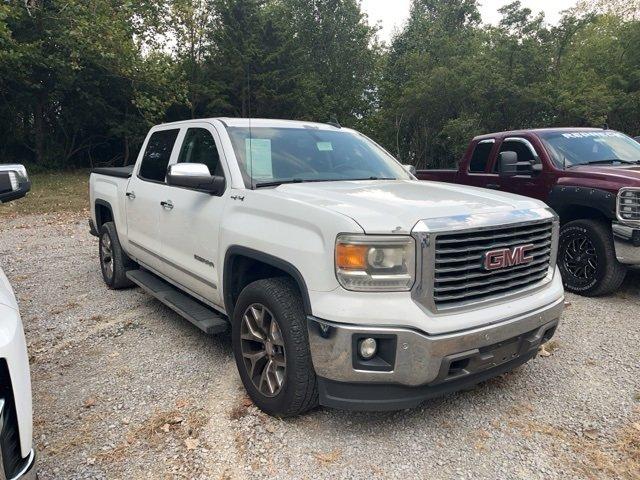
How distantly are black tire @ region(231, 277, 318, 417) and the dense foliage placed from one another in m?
13.4

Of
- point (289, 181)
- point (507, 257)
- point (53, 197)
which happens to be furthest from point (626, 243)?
point (53, 197)

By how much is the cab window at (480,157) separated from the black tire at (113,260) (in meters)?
4.88

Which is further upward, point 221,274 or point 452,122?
point 452,122

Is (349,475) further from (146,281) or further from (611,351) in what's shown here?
(146,281)

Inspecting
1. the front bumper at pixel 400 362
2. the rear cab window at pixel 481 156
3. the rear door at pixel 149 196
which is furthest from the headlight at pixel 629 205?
the rear door at pixel 149 196

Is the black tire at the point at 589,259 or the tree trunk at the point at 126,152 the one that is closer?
the black tire at the point at 589,259

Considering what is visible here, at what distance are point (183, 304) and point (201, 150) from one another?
1266 mm

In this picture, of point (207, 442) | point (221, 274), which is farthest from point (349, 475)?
Answer: point (221, 274)

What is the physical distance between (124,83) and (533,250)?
2241 centimetres

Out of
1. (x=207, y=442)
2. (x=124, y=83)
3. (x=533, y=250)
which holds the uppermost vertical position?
(x=124, y=83)

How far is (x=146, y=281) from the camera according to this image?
483 centimetres

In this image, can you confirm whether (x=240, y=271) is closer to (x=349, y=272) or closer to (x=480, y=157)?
(x=349, y=272)

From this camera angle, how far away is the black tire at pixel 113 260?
5578 millimetres

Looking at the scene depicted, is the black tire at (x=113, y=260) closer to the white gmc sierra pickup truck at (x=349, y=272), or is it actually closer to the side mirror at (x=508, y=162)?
Result: the white gmc sierra pickup truck at (x=349, y=272)
